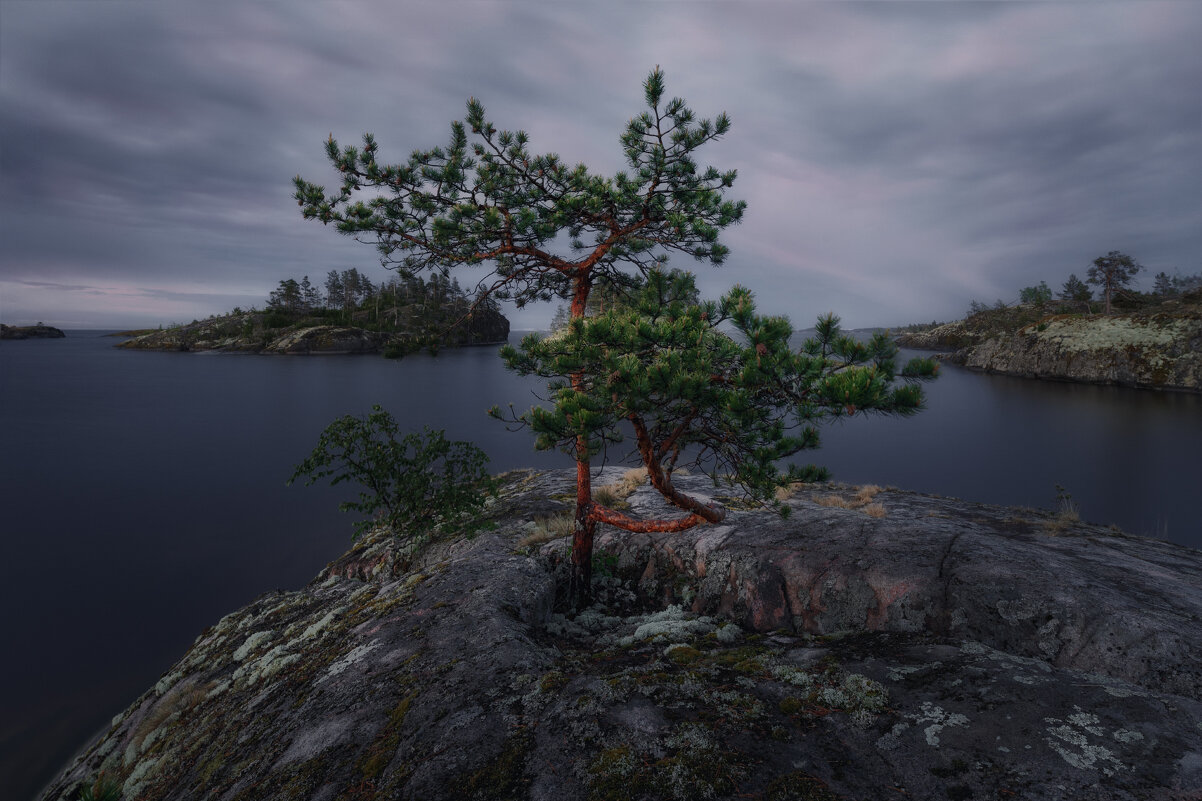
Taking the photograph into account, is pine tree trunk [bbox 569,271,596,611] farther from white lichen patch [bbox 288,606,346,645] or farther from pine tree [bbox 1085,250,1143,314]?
pine tree [bbox 1085,250,1143,314]

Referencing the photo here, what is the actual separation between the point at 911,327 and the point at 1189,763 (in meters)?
179

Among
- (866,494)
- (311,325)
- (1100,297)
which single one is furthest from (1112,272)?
(311,325)

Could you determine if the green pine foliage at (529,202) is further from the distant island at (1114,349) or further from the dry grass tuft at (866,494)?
the distant island at (1114,349)

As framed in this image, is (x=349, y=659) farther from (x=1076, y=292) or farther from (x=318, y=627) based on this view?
(x=1076, y=292)

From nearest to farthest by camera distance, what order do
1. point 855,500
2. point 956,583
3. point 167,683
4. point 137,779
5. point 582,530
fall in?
point 956,583, point 137,779, point 582,530, point 167,683, point 855,500

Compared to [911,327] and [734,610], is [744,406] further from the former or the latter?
[911,327]

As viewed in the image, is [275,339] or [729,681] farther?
[275,339]

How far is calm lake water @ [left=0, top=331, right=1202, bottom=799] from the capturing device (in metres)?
17.2

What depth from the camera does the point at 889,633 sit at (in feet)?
22.0

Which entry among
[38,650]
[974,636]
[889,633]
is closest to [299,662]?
[889,633]

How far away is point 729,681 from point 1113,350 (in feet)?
224

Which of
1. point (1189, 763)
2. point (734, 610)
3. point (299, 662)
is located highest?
point (1189, 763)

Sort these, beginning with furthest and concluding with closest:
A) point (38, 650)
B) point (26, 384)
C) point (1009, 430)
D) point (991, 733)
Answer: point (26, 384) < point (1009, 430) < point (38, 650) < point (991, 733)

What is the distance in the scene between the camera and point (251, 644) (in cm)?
1038
